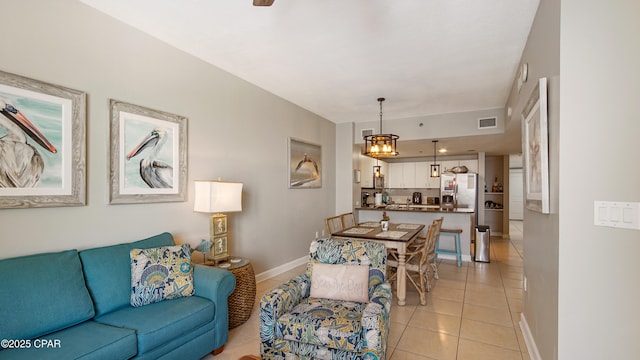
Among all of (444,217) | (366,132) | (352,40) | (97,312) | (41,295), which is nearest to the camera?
(41,295)

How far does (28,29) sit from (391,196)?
862 cm

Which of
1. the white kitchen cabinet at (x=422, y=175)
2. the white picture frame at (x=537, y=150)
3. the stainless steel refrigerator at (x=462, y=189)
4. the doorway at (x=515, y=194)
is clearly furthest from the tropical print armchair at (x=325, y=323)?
the doorway at (x=515, y=194)

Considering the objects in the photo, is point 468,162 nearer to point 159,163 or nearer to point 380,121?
point 380,121

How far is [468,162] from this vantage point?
8.18m

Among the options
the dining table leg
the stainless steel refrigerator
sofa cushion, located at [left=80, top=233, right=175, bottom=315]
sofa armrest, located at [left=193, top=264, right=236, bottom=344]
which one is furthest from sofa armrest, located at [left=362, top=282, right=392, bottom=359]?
the stainless steel refrigerator

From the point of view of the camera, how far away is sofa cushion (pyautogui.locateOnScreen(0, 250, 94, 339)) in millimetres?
1684

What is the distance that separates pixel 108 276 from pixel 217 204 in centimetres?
103

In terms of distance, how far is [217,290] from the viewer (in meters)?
2.37

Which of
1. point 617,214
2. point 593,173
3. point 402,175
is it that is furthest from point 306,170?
point 402,175

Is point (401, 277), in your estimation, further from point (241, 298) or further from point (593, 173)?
point (593, 173)

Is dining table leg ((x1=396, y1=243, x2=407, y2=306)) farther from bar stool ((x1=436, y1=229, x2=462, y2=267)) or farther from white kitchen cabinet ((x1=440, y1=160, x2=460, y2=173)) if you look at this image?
white kitchen cabinet ((x1=440, y1=160, x2=460, y2=173))

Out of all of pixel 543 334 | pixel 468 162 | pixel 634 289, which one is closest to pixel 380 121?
pixel 468 162

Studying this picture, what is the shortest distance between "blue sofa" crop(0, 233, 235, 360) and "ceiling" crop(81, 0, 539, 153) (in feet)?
6.21

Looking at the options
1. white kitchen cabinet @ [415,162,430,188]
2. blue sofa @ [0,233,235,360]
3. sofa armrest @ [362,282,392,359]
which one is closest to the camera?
blue sofa @ [0,233,235,360]
